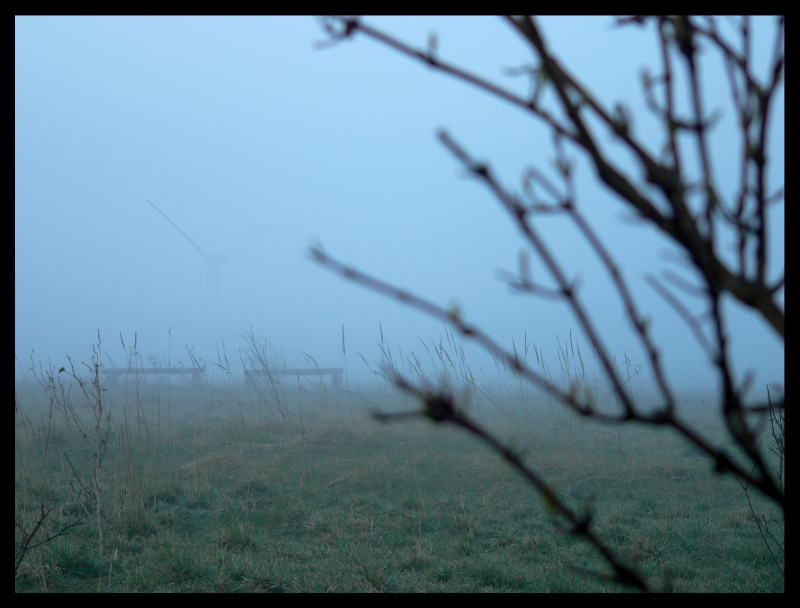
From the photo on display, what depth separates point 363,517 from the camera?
Answer: 14.1 ft

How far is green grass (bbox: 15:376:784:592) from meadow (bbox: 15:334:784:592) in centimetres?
2

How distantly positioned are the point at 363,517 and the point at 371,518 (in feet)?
0.20

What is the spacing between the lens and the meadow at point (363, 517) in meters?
3.28

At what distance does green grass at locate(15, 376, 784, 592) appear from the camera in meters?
3.28

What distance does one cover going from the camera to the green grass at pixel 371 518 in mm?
3283

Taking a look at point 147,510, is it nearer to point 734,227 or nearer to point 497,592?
point 497,592

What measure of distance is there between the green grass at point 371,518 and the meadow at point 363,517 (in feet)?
0.05

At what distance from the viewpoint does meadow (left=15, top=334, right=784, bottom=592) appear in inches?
129

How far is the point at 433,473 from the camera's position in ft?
18.8
